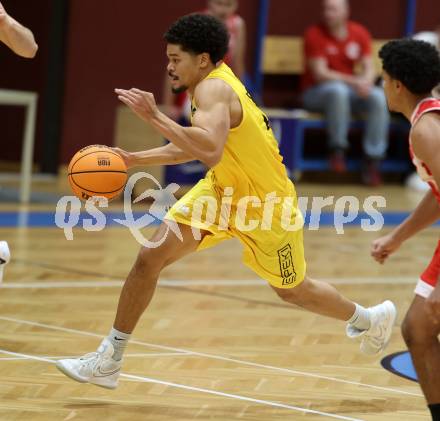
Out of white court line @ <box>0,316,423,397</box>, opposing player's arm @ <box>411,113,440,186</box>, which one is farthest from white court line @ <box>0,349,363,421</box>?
opposing player's arm @ <box>411,113,440,186</box>

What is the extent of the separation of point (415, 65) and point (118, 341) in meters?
1.77

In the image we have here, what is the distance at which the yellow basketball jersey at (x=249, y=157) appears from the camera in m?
4.80

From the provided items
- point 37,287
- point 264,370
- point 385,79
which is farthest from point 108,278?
point 385,79

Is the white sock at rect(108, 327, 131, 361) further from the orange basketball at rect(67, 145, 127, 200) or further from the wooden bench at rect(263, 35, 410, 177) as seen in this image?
the wooden bench at rect(263, 35, 410, 177)

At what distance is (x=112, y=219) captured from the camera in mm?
10219

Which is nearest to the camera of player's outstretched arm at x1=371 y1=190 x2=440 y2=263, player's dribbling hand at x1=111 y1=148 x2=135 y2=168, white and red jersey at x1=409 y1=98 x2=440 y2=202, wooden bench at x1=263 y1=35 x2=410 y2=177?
white and red jersey at x1=409 y1=98 x2=440 y2=202

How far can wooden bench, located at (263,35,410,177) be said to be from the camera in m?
12.8

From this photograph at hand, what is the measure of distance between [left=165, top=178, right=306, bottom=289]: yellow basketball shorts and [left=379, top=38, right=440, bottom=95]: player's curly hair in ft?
3.55

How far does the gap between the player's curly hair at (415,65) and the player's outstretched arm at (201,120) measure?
0.78 metres

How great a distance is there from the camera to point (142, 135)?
37.9 feet

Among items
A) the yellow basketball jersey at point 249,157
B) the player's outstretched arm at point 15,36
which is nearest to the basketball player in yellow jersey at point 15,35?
the player's outstretched arm at point 15,36

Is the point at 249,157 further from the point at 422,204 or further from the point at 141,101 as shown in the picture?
the point at 422,204

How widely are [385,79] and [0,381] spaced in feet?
6.88

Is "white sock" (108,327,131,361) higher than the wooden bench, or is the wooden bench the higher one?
the wooden bench
